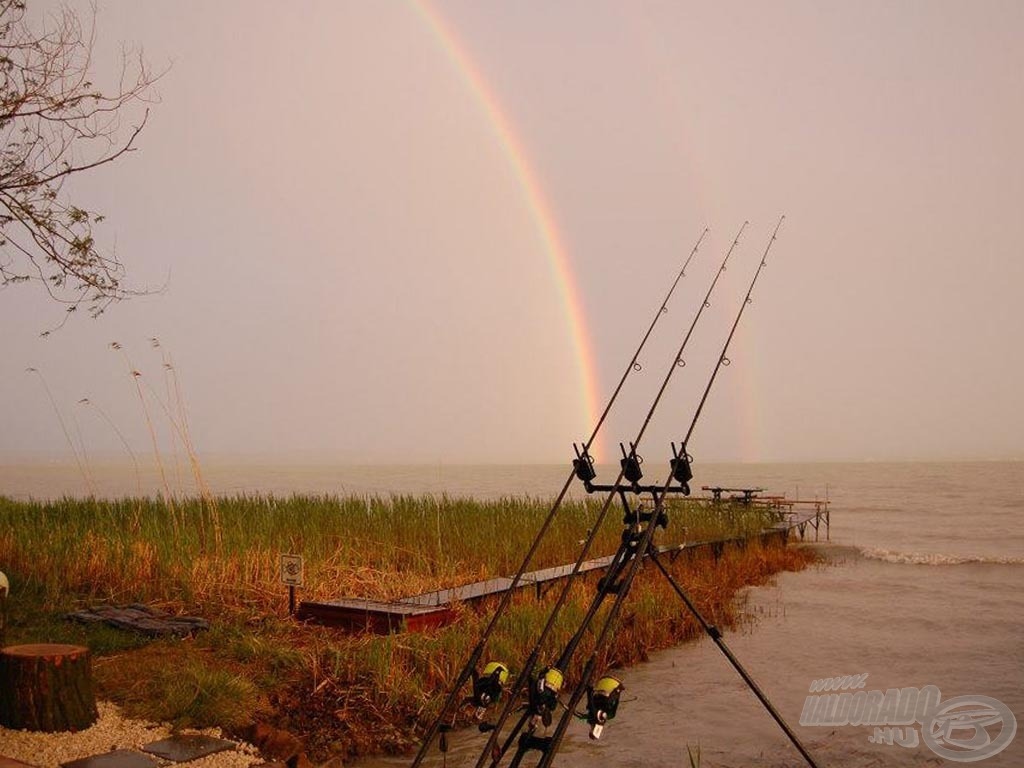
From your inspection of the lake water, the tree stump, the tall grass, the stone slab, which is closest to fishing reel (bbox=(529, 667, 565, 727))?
the stone slab

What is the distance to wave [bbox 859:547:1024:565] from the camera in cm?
2223

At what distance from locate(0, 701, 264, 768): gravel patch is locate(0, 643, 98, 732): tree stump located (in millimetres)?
57


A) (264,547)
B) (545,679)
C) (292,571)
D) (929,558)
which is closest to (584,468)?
(545,679)

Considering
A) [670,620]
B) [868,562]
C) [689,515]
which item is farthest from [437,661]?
[868,562]

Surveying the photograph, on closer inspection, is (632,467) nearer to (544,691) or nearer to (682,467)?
(682,467)

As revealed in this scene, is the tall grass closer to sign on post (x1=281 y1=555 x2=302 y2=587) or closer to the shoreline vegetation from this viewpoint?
the shoreline vegetation

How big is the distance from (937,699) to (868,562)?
13459mm

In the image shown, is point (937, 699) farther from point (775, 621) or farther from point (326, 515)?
point (326, 515)

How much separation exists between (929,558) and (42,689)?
21.5m

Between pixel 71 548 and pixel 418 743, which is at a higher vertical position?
pixel 71 548

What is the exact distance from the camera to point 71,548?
9.95m

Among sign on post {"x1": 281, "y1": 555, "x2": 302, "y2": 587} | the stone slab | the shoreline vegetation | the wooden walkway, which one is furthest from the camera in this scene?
the wooden walkway

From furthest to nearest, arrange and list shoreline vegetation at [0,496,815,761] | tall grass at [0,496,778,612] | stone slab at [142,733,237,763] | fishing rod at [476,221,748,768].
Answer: tall grass at [0,496,778,612]
shoreline vegetation at [0,496,815,761]
stone slab at [142,733,237,763]
fishing rod at [476,221,748,768]

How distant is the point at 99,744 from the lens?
16.2 feet
